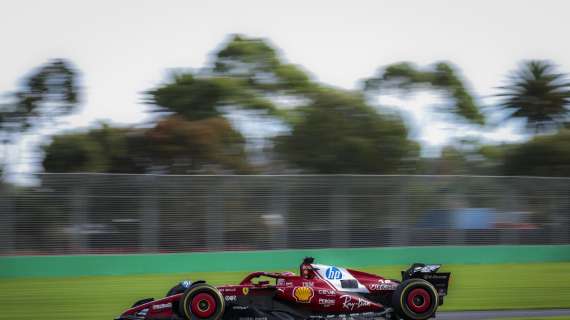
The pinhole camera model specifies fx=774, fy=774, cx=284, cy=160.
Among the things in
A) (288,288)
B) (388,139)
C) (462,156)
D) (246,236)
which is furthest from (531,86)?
(288,288)

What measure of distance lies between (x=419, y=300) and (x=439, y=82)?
34030mm

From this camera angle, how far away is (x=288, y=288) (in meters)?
11.8

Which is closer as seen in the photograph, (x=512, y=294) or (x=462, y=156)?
(x=512, y=294)

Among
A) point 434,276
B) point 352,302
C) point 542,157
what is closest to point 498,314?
point 434,276

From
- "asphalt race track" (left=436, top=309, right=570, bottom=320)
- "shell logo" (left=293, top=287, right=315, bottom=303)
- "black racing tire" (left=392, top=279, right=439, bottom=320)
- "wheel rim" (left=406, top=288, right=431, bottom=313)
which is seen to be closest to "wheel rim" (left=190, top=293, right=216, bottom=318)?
"shell logo" (left=293, top=287, right=315, bottom=303)

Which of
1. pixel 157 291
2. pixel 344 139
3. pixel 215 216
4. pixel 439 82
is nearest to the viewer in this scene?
pixel 157 291

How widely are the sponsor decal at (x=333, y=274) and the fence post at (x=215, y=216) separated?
9450 millimetres

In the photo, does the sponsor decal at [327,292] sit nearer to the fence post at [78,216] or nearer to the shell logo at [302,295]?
the shell logo at [302,295]

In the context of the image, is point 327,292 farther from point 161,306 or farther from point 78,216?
point 78,216

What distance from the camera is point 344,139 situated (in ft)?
115

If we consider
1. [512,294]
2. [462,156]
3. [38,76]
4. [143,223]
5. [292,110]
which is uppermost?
[38,76]

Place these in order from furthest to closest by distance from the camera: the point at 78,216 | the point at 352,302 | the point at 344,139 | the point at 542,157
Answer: the point at 542,157 → the point at 344,139 → the point at 78,216 → the point at 352,302

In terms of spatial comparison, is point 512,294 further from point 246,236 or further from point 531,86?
point 531,86

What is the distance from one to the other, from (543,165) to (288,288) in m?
29.9
